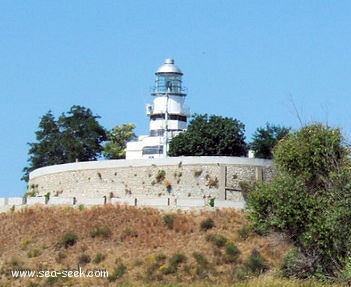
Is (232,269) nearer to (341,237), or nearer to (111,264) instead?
(111,264)

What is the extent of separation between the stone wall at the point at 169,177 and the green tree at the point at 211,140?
6.70 m

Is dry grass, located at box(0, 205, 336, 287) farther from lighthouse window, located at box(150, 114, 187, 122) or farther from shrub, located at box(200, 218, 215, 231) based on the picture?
lighthouse window, located at box(150, 114, 187, 122)

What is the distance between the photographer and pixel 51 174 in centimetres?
4350

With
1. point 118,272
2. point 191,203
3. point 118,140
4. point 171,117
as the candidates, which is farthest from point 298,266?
point 118,140

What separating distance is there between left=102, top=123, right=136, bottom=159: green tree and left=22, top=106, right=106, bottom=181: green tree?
1819 millimetres

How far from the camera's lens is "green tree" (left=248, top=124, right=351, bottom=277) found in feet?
78.9

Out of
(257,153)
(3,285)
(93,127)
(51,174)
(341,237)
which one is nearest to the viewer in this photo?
(341,237)

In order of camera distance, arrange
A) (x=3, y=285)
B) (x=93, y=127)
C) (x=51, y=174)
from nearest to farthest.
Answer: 1. (x=3, y=285)
2. (x=51, y=174)
3. (x=93, y=127)

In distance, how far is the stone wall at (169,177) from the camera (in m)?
39.8

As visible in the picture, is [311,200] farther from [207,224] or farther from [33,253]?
[33,253]

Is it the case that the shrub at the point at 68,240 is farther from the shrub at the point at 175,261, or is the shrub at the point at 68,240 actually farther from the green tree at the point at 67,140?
the green tree at the point at 67,140

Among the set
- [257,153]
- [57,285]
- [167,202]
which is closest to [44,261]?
[57,285]

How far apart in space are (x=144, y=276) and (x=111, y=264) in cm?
178

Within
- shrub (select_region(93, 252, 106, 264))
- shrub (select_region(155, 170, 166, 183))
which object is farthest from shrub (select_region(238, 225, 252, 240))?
shrub (select_region(155, 170, 166, 183))
